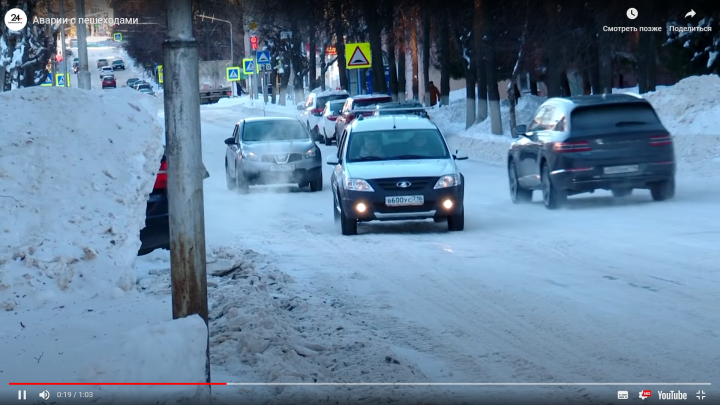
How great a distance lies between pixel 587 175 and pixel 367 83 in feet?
170

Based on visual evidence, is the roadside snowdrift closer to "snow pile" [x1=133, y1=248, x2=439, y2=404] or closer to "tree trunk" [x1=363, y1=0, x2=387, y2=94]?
"tree trunk" [x1=363, y1=0, x2=387, y2=94]

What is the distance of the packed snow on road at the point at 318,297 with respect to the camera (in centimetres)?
616

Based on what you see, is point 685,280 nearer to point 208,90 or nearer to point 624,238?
point 624,238

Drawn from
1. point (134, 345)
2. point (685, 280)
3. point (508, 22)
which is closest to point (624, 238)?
point (685, 280)

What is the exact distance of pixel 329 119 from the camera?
39594mm

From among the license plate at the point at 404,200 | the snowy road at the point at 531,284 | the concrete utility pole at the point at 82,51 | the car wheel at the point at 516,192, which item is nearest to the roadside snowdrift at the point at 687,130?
the car wheel at the point at 516,192

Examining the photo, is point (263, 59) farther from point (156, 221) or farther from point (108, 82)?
point (108, 82)

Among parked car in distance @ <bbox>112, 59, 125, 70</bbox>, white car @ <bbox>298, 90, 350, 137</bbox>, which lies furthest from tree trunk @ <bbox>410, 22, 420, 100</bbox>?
parked car in distance @ <bbox>112, 59, 125, 70</bbox>

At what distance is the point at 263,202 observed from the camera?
792 inches

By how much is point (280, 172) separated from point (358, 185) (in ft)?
25.1

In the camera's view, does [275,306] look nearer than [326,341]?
No

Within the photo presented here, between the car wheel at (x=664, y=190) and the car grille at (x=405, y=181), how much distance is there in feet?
14.1

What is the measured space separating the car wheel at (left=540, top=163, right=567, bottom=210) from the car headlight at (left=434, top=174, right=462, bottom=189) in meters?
2.58

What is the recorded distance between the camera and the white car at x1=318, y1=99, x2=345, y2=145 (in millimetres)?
39219
